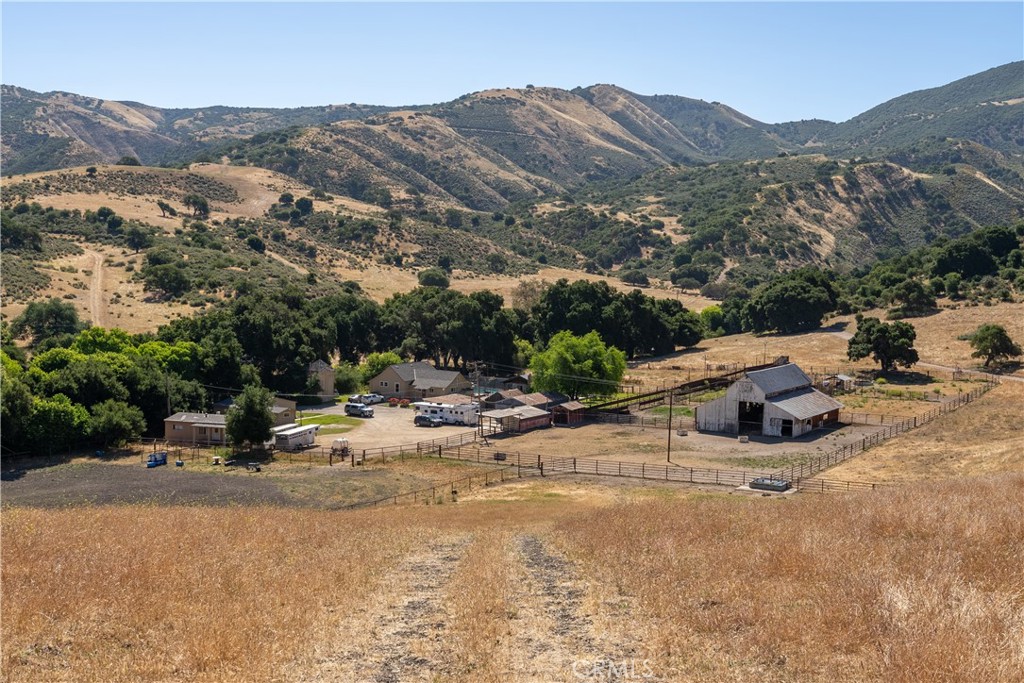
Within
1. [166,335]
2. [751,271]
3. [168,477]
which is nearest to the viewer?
[168,477]

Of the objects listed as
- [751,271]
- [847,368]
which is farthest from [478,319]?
[751,271]

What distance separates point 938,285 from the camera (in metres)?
117

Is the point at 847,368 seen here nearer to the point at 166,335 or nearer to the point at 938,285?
the point at 938,285

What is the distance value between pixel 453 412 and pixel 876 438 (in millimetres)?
33170

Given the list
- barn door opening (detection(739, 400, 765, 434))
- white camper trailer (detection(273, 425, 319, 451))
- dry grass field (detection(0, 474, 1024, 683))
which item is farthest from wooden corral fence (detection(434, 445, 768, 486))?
dry grass field (detection(0, 474, 1024, 683))

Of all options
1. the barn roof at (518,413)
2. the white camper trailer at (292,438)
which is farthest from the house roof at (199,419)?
the barn roof at (518,413)

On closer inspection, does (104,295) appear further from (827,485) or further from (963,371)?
(963,371)

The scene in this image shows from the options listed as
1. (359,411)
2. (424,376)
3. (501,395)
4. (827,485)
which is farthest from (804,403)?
(359,411)

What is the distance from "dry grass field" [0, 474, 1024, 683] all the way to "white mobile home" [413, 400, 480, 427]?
1619 inches

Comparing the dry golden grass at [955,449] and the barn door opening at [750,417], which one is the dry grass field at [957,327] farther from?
the barn door opening at [750,417]

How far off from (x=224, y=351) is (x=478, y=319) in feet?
96.3

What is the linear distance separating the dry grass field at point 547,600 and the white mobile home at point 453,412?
41133 millimetres

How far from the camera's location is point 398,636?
17719 mm

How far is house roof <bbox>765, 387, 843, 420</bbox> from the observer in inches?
2517
